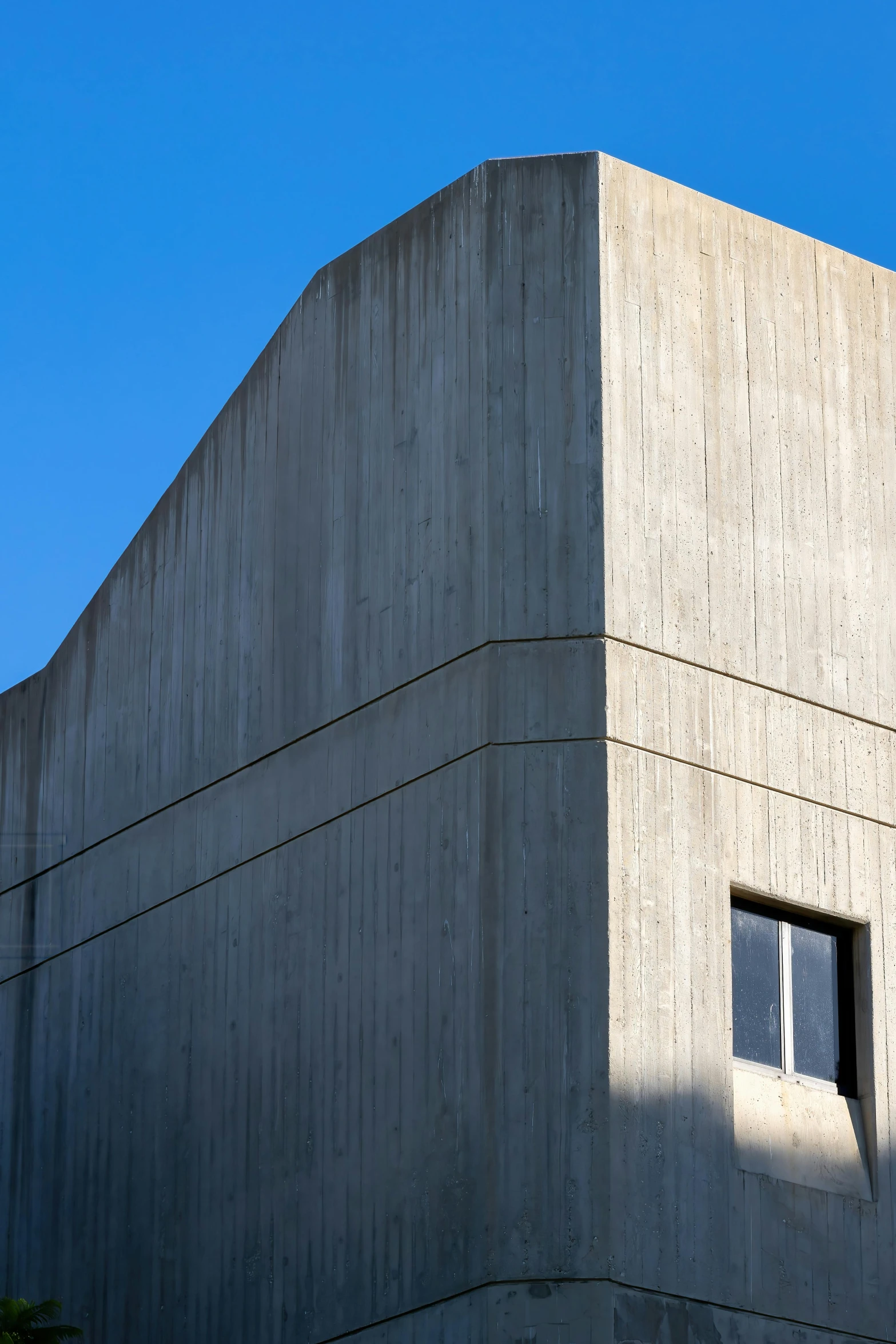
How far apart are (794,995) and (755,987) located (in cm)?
49

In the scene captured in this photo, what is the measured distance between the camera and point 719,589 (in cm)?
1931

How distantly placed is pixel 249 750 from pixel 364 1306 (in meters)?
6.25

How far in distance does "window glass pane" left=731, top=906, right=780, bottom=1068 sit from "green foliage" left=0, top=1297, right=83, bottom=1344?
27.3 ft

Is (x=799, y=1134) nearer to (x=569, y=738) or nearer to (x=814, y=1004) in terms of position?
(x=814, y=1004)

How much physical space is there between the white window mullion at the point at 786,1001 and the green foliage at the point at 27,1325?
8457mm

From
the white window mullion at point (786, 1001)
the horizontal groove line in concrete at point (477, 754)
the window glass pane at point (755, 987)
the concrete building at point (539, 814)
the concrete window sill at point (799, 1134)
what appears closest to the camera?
the concrete building at point (539, 814)

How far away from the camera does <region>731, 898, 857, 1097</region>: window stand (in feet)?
61.3

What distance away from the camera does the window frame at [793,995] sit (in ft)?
61.7

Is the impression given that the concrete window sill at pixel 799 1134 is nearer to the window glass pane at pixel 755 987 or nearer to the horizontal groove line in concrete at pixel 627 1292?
the window glass pane at pixel 755 987

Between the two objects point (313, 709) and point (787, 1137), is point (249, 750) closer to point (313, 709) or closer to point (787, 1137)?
point (313, 709)

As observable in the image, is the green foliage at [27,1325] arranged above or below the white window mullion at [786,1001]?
below

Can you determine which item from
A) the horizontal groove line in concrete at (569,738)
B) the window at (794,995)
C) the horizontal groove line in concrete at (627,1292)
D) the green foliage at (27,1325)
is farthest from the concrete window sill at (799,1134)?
the green foliage at (27,1325)

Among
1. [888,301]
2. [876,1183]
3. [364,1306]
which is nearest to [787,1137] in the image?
[876,1183]

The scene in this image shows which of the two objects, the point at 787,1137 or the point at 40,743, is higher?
the point at 40,743
